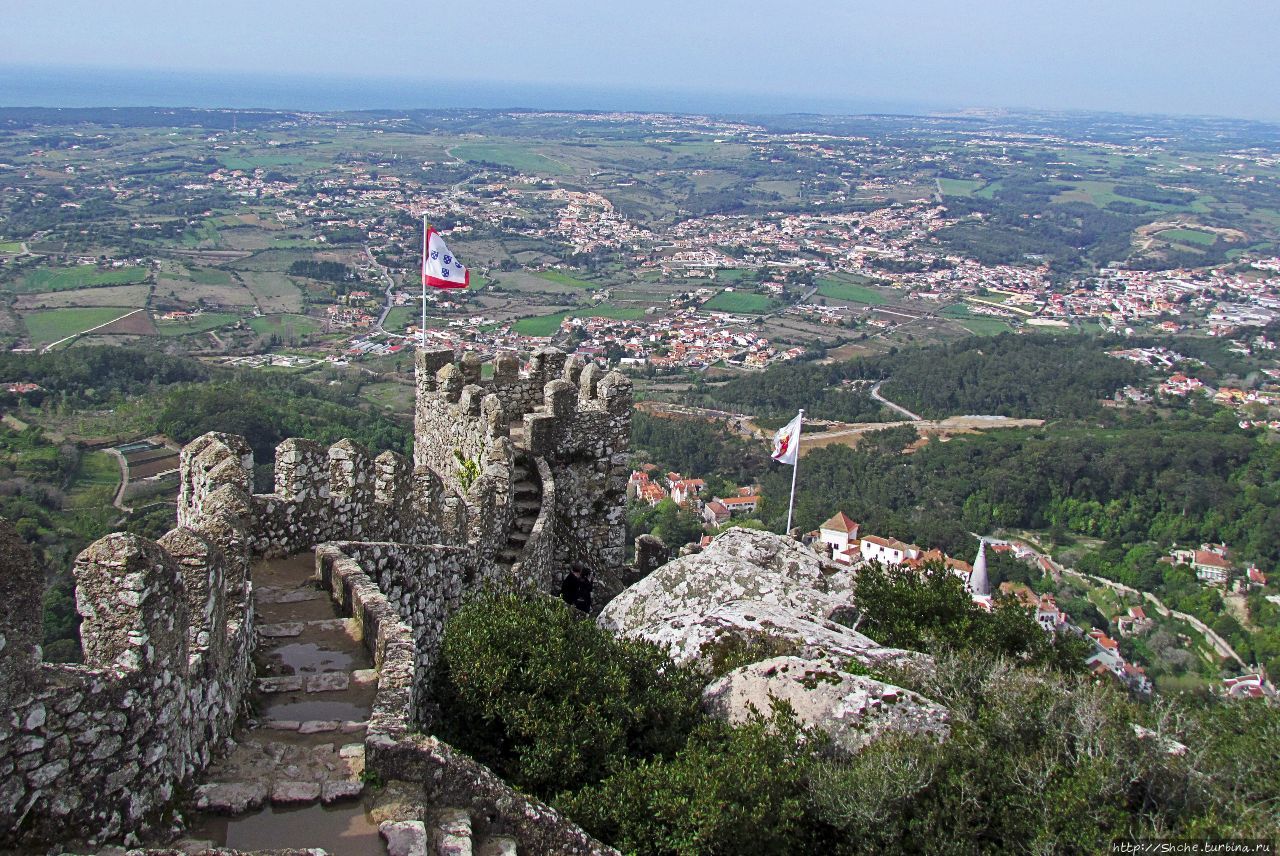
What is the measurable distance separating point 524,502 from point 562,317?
86106 millimetres

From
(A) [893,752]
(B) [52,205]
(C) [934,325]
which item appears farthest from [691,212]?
(A) [893,752]

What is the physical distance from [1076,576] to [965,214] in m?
152

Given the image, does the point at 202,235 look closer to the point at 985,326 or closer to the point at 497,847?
the point at 985,326

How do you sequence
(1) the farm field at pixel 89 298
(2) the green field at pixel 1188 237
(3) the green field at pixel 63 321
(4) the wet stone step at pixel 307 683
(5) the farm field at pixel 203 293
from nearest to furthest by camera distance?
(4) the wet stone step at pixel 307 683
(3) the green field at pixel 63 321
(1) the farm field at pixel 89 298
(5) the farm field at pixel 203 293
(2) the green field at pixel 1188 237

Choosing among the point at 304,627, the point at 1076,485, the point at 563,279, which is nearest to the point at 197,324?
the point at 563,279

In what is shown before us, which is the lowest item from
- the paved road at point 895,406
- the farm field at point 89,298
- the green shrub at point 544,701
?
the paved road at point 895,406

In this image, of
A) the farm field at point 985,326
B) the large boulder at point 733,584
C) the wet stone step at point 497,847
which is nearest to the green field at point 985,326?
the farm field at point 985,326

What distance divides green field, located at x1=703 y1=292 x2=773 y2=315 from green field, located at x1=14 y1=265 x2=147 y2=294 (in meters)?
62.4

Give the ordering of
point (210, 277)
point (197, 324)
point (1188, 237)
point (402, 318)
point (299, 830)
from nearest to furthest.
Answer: point (299, 830)
point (197, 324)
point (402, 318)
point (210, 277)
point (1188, 237)

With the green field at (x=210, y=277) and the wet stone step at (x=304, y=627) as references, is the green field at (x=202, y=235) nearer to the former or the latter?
the green field at (x=210, y=277)

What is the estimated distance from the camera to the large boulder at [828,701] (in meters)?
8.30

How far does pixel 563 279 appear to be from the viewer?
122 metres

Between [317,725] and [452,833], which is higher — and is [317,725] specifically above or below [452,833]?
above

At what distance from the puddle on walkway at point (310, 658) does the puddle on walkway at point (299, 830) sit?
1.72 metres
